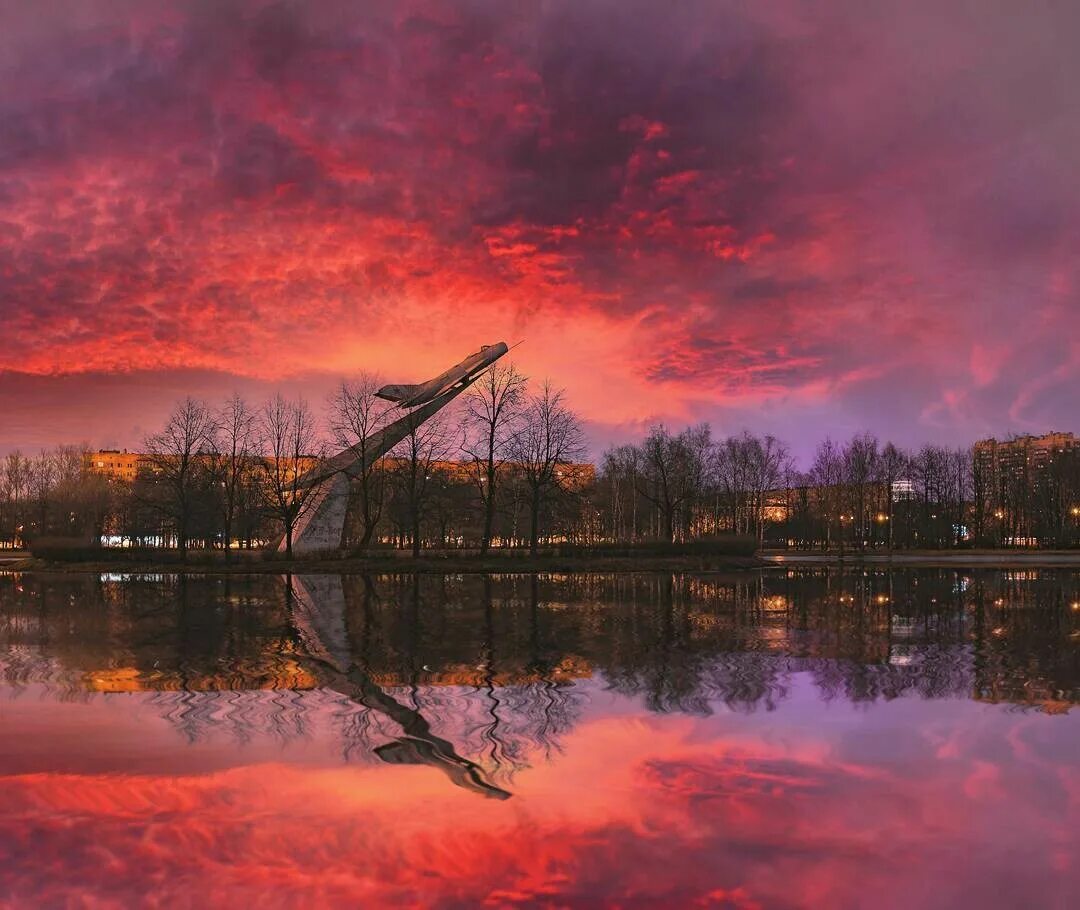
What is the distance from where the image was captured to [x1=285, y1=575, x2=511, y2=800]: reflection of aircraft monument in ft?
24.1

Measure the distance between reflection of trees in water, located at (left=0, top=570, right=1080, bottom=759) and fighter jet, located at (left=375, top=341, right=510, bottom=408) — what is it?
815 inches

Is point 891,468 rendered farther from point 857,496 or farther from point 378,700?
point 378,700

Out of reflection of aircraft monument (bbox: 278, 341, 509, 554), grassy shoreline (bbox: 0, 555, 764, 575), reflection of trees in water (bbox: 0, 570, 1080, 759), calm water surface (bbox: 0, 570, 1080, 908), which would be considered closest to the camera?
calm water surface (bbox: 0, 570, 1080, 908)

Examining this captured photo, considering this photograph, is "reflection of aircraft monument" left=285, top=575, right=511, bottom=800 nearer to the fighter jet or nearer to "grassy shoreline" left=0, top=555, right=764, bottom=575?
"grassy shoreline" left=0, top=555, right=764, bottom=575

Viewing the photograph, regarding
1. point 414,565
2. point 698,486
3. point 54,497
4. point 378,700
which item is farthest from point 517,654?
point 54,497

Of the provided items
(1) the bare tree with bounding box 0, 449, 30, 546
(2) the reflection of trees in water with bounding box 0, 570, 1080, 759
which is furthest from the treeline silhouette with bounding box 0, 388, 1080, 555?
(2) the reflection of trees in water with bounding box 0, 570, 1080, 759

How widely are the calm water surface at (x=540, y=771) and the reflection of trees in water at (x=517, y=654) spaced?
0.09 meters

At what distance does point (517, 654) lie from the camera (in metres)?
14.1

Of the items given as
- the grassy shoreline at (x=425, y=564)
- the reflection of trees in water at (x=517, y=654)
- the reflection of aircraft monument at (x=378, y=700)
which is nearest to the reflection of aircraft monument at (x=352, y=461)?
the grassy shoreline at (x=425, y=564)

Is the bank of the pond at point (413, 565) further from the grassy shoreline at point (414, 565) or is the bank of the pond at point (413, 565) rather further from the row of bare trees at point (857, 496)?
the row of bare trees at point (857, 496)

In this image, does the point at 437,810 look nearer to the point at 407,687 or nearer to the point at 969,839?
the point at 969,839

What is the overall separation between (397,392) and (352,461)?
463 cm

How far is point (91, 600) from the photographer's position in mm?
26234

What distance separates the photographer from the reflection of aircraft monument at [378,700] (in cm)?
735
